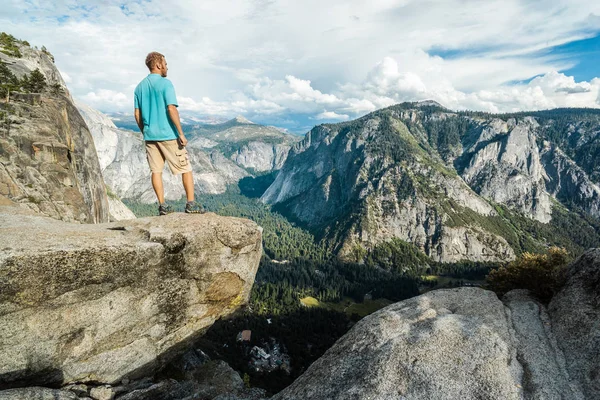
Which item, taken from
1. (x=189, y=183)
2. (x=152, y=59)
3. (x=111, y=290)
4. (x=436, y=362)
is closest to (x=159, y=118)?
(x=152, y=59)

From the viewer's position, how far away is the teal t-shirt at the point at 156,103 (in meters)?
12.1

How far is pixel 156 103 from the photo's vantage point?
479 inches

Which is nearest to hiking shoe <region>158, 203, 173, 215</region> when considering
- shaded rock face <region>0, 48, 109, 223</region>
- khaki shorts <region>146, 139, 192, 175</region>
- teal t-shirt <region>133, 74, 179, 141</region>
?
khaki shorts <region>146, 139, 192, 175</region>

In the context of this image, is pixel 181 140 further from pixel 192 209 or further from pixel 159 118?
pixel 192 209

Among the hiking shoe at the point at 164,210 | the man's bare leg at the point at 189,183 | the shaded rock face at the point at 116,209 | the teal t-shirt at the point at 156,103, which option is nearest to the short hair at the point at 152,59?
the teal t-shirt at the point at 156,103

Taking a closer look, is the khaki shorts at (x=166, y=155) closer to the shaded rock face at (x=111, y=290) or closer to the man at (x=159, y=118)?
the man at (x=159, y=118)

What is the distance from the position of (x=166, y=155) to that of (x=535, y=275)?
24715 mm

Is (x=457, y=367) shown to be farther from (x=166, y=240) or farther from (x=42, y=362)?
(x=42, y=362)

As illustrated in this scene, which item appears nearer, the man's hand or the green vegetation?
the man's hand

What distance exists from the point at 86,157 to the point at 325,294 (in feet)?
509

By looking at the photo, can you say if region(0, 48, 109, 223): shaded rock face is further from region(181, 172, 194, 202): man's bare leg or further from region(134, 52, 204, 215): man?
region(181, 172, 194, 202): man's bare leg

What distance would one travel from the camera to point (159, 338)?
12781mm

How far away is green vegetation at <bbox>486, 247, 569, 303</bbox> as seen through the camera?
729 inches

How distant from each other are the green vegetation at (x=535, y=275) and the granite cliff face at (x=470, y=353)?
1.90 m
